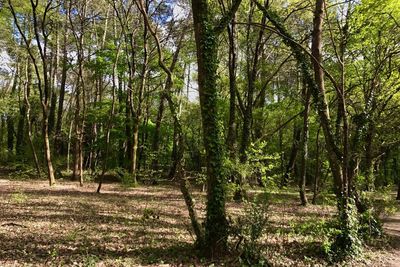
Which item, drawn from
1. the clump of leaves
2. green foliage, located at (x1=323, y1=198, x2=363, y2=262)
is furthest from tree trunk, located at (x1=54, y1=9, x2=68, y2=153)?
green foliage, located at (x1=323, y1=198, x2=363, y2=262)

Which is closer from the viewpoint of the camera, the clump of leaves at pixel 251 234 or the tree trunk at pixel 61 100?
the clump of leaves at pixel 251 234

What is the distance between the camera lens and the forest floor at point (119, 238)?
7.32 m

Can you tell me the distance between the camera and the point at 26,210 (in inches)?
467

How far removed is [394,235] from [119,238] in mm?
8402

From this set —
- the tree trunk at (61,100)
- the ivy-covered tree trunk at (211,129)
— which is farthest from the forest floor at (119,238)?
the tree trunk at (61,100)

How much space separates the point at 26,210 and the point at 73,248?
16.0 ft

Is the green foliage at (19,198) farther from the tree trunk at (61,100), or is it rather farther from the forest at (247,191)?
the tree trunk at (61,100)

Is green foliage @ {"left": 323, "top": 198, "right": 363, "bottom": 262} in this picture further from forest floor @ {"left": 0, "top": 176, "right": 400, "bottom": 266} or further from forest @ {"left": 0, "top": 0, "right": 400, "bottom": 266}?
forest floor @ {"left": 0, "top": 176, "right": 400, "bottom": 266}

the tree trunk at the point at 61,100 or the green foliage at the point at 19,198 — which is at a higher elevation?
the tree trunk at the point at 61,100

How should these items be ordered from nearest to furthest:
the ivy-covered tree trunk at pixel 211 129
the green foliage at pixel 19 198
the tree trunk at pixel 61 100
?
1. the ivy-covered tree trunk at pixel 211 129
2. the green foliage at pixel 19 198
3. the tree trunk at pixel 61 100

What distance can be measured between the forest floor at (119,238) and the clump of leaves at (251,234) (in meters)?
→ 0.27

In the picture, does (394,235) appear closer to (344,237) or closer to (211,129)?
(344,237)

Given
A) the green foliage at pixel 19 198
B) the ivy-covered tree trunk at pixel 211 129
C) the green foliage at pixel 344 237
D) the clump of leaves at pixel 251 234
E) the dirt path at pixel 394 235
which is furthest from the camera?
the green foliage at pixel 19 198

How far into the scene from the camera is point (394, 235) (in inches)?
457
